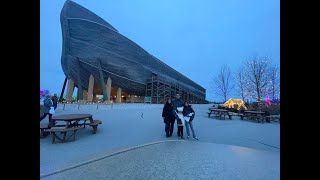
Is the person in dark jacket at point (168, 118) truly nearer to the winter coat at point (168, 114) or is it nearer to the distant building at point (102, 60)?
the winter coat at point (168, 114)

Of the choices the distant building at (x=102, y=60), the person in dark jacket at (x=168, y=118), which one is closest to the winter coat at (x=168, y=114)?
the person in dark jacket at (x=168, y=118)

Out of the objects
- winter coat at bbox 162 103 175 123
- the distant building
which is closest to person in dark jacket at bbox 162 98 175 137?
winter coat at bbox 162 103 175 123

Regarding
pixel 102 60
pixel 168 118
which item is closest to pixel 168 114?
pixel 168 118

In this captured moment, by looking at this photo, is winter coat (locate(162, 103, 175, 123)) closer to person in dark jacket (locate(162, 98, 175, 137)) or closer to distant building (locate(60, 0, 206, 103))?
person in dark jacket (locate(162, 98, 175, 137))

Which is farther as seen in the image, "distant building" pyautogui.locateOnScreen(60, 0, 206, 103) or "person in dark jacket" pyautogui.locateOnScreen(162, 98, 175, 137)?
"distant building" pyautogui.locateOnScreen(60, 0, 206, 103)

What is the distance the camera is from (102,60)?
39531mm

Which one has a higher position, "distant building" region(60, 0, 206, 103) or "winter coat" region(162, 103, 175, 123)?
"distant building" region(60, 0, 206, 103)

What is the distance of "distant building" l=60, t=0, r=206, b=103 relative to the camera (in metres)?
37.9

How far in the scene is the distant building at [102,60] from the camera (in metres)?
37.9

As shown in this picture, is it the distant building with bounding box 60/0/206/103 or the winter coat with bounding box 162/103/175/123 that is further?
the distant building with bounding box 60/0/206/103
